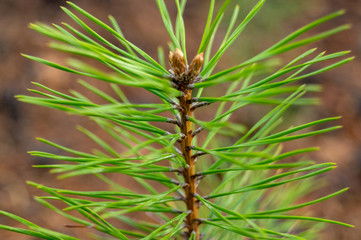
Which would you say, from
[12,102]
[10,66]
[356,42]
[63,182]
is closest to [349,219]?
[356,42]

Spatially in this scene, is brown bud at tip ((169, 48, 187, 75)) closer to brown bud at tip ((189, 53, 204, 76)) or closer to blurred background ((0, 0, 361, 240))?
brown bud at tip ((189, 53, 204, 76))

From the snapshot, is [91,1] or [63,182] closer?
[63,182]

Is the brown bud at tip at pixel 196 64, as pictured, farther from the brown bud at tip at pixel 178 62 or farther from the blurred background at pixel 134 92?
the blurred background at pixel 134 92

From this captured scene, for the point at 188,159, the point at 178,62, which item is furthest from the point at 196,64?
the point at 188,159

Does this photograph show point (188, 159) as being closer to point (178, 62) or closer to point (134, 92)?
point (178, 62)

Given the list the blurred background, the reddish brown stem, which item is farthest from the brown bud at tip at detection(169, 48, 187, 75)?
the blurred background

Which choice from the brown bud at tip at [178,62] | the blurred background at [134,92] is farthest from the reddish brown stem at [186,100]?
the blurred background at [134,92]

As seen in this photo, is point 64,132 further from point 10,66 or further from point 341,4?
point 341,4
